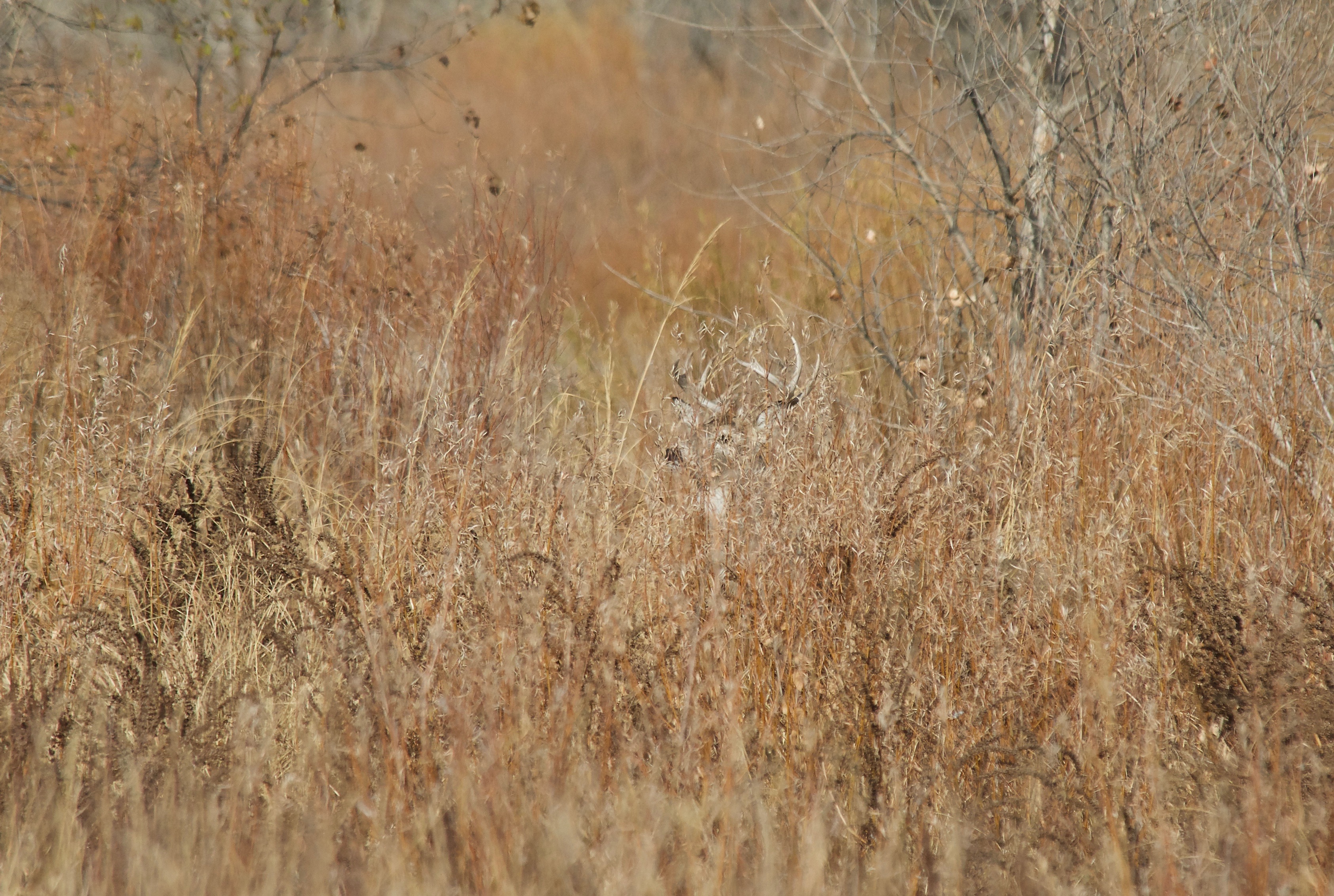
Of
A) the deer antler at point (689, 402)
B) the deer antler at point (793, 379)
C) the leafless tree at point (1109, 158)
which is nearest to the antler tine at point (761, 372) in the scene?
the deer antler at point (793, 379)

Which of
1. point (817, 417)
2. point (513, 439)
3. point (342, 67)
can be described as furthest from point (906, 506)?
point (342, 67)

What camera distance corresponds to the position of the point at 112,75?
4.77m

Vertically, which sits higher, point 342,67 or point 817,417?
point 342,67

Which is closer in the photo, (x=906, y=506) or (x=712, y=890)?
(x=712, y=890)

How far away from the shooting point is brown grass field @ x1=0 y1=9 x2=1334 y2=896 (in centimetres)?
204

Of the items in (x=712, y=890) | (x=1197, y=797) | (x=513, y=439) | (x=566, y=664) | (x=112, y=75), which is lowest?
(x=712, y=890)

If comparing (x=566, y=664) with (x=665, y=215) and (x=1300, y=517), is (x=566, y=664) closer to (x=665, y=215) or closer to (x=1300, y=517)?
(x=1300, y=517)

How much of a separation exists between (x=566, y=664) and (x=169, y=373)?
2.13m

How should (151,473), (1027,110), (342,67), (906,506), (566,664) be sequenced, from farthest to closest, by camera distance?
1. (342,67)
2. (1027,110)
3. (151,473)
4. (906,506)
5. (566,664)

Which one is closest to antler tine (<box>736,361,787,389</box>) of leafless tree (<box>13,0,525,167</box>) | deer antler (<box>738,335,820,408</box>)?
deer antler (<box>738,335,820,408</box>)

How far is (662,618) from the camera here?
8.87 ft

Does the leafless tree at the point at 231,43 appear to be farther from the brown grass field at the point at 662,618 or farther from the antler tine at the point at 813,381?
the antler tine at the point at 813,381

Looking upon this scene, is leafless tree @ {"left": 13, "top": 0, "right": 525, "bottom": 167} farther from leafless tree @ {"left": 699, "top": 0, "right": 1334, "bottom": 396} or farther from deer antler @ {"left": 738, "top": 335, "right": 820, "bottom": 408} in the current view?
deer antler @ {"left": 738, "top": 335, "right": 820, "bottom": 408}

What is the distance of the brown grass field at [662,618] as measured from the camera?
2.04 meters
